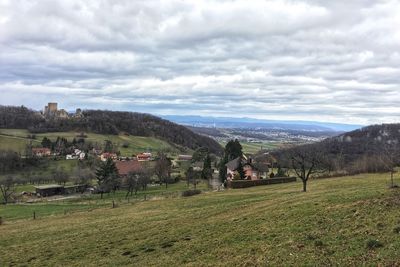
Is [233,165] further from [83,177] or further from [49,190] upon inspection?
[49,190]

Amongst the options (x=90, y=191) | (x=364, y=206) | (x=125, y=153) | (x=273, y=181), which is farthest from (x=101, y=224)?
(x=125, y=153)

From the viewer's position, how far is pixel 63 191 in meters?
110

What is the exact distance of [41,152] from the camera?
16262cm

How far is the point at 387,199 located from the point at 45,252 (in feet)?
67.1

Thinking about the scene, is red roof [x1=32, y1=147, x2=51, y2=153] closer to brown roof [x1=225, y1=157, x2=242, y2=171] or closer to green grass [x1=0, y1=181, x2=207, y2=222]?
green grass [x1=0, y1=181, x2=207, y2=222]

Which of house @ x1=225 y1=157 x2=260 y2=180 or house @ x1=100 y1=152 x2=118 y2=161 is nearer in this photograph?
house @ x1=225 y1=157 x2=260 y2=180

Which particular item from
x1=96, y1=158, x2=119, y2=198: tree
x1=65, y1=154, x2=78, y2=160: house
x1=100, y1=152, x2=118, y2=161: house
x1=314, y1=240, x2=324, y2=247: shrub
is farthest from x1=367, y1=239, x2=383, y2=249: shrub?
x1=65, y1=154, x2=78, y2=160: house

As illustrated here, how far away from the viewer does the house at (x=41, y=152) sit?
523ft

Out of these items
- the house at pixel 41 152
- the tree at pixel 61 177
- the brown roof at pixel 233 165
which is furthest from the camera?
the house at pixel 41 152

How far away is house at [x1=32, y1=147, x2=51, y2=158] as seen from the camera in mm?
159275

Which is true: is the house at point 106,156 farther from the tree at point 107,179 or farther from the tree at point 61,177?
the tree at point 107,179

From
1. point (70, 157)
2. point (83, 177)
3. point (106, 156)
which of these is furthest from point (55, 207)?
point (70, 157)

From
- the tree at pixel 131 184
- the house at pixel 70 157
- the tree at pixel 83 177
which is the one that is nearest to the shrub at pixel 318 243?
the tree at pixel 131 184

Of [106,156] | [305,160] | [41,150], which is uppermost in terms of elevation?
[305,160]
